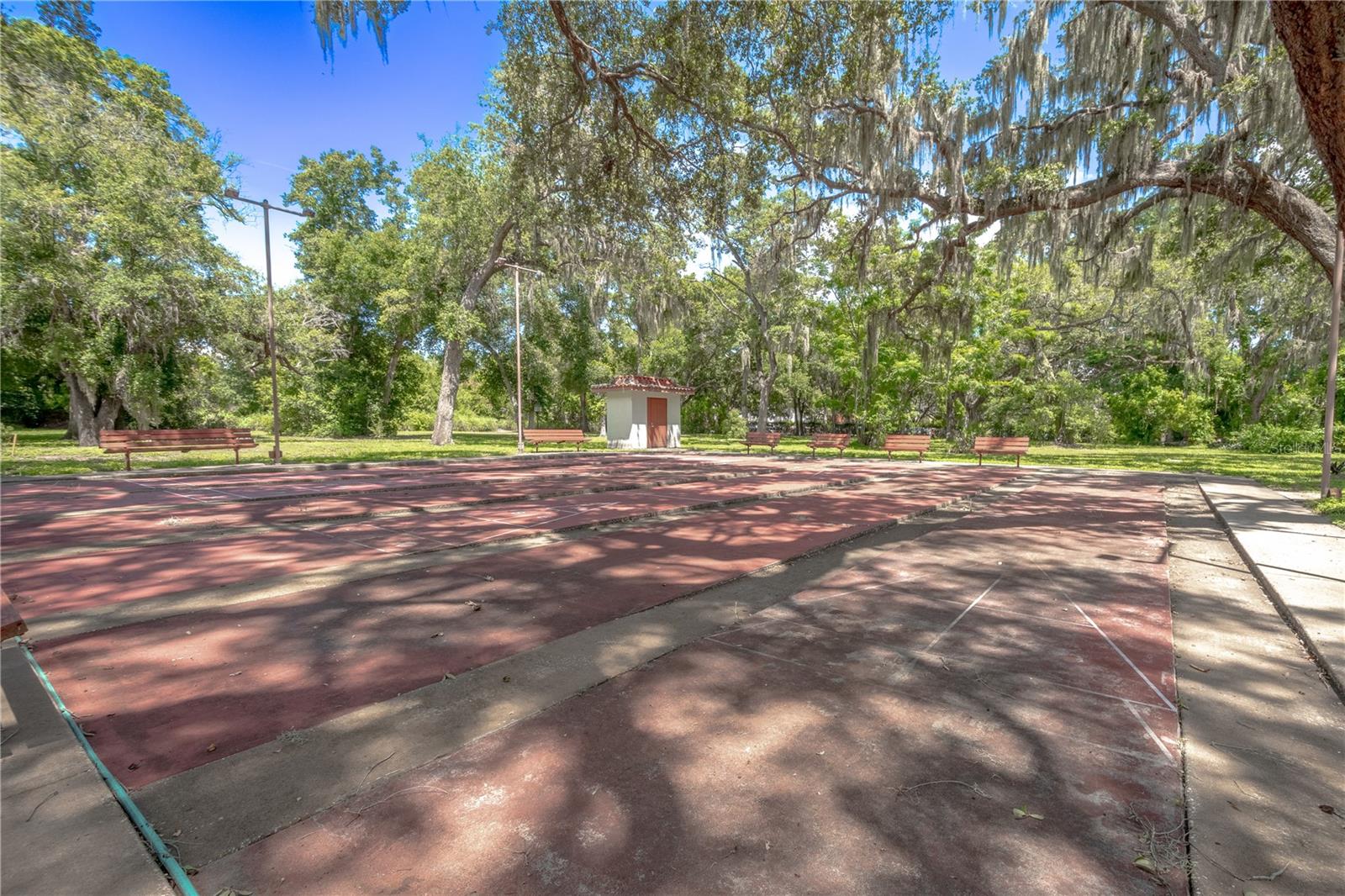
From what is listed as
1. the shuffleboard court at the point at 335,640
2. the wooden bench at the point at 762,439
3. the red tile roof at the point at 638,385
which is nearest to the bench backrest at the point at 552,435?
the red tile roof at the point at 638,385

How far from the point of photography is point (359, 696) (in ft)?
8.73

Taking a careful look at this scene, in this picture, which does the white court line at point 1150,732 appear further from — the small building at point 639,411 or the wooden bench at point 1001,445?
the small building at point 639,411

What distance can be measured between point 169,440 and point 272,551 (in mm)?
11865

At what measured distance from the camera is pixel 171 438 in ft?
45.9

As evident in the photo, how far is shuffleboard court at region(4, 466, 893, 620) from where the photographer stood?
14.0 feet

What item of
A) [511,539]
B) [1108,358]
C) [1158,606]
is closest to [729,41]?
[511,539]

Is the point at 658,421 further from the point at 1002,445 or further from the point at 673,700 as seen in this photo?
the point at 673,700

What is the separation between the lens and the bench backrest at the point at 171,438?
42.3 feet

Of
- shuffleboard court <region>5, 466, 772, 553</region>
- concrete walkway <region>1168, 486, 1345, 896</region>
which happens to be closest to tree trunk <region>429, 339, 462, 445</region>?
shuffleboard court <region>5, 466, 772, 553</region>

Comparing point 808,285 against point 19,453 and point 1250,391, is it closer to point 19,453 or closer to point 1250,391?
point 1250,391

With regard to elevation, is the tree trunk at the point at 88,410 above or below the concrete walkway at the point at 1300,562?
above

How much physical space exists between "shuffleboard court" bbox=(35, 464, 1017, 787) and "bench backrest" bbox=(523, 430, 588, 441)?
15240 mm

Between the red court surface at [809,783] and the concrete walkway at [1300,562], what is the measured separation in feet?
2.94

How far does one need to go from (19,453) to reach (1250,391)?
4811 centimetres
